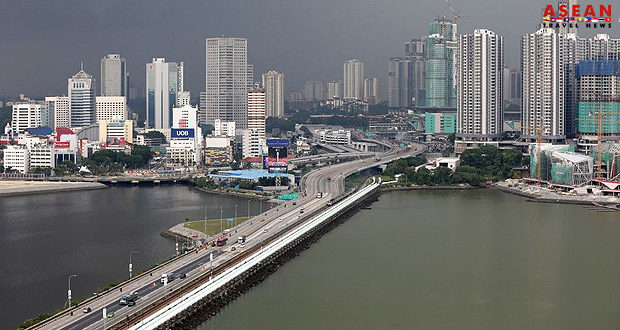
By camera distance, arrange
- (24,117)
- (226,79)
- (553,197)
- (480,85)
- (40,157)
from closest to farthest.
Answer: (553,197) → (40,157) → (480,85) → (24,117) → (226,79)

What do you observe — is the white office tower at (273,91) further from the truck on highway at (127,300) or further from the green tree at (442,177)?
the truck on highway at (127,300)

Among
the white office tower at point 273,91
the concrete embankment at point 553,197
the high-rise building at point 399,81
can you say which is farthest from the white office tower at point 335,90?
the concrete embankment at point 553,197

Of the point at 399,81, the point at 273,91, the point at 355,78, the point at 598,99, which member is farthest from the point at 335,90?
the point at 598,99

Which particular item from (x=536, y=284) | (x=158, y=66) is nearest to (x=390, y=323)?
(x=536, y=284)

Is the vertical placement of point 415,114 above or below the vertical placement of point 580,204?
above

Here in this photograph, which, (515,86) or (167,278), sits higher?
(515,86)

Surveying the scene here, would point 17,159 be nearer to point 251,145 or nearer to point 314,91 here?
point 251,145

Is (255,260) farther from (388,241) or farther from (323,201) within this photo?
(323,201)
